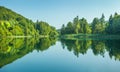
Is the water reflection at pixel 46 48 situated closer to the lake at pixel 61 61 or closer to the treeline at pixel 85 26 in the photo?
the lake at pixel 61 61

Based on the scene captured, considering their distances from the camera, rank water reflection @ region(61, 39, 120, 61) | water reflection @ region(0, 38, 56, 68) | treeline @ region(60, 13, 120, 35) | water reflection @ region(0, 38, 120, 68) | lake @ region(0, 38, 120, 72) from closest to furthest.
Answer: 1. lake @ region(0, 38, 120, 72)
2. water reflection @ region(0, 38, 56, 68)
3. water reflection @ region(0, 38, 120, 68)
4. water reflection @ region(61, 39, 120, 61)
5. treeline @ region(60, 13, 120, 35)

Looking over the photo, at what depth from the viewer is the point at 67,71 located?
57.7 feet

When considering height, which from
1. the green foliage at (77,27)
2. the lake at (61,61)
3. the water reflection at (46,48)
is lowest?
the lake at (61,61)

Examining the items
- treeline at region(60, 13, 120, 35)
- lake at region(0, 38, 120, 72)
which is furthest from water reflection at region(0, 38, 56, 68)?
treeline at region(60, 13, 120, 35)

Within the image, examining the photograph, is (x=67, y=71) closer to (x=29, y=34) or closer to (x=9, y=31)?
(x=9, y=31)

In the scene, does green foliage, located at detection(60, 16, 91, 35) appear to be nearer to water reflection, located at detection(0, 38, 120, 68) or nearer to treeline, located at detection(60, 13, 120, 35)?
treeline, located at detection(60, 13, 120, 35)

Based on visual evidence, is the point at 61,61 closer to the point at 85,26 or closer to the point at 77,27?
the point at 77,27

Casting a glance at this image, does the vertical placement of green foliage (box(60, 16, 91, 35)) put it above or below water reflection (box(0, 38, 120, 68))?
above

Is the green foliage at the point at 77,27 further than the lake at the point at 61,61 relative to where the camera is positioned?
Yes

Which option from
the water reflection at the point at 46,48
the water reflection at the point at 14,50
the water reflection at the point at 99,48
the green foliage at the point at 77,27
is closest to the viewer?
the water reflection at the point at 14,50

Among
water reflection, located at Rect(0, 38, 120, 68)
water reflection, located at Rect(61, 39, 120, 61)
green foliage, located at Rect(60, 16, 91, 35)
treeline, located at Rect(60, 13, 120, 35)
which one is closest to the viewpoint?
water reflection, located at Rect(0, 38, 120, 68)

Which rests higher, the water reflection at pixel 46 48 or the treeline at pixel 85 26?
the treeline at pixel 85 26

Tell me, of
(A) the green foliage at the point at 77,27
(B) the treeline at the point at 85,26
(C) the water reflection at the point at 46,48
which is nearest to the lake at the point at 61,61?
(C) the water reflection at the point at 46,48

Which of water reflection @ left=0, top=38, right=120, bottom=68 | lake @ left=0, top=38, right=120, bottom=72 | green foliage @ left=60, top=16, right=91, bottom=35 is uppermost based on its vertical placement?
green foliage @ left=60, top=16, right=91, bottom=35
